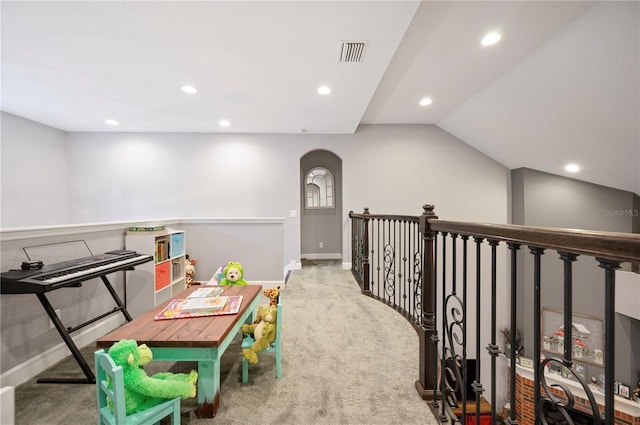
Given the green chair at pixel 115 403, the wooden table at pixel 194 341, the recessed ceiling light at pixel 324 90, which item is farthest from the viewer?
the recessed ceiling light at pixel 324 90

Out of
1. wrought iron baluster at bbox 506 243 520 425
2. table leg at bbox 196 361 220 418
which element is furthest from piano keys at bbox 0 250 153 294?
wrought iron baluster at bbox 506 243 520 425

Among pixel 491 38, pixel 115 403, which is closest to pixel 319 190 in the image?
pixel 491 38

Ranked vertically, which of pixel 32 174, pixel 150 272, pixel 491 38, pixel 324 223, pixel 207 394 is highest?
pixel 491 38

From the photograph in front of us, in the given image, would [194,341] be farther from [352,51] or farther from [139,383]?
[352,51]

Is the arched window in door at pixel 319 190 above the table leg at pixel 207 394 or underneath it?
above

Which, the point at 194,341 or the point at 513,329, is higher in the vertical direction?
the point at 513,329

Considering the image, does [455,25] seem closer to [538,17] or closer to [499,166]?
[538,17]

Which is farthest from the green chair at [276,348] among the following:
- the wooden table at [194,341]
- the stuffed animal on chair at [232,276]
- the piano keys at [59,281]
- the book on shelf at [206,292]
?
the piano keys at [59,281]

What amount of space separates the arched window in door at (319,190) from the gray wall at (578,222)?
366 cm

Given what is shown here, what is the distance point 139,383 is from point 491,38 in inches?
148

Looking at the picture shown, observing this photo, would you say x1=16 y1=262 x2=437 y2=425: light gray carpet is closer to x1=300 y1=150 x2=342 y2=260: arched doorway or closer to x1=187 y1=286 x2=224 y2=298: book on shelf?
x1=187 y1=286 x2=224 y2=298: book on shelf

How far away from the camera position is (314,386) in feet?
5.40

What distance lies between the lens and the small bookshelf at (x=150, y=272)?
9.16 ft

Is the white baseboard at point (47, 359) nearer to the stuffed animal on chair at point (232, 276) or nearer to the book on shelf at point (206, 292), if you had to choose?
the book on shelf at point (206, 292)
